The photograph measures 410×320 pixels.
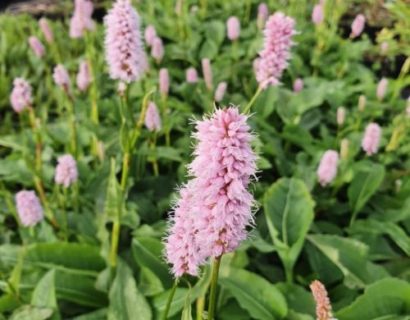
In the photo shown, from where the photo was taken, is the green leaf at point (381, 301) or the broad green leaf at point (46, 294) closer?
the green leaf at point (381, 301)

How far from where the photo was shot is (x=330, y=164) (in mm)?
2799

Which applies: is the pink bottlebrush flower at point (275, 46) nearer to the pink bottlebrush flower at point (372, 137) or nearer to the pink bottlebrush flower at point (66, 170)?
the pink bottlebrush flower at point (372, 137)

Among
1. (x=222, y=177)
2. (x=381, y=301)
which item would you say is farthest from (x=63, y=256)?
(x=222, y=177)

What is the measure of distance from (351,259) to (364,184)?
65 centimetres

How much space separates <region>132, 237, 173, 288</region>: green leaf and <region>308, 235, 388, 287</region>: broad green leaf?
74 cm

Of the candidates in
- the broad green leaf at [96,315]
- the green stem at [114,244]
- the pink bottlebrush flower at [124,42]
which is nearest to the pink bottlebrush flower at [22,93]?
the pink bottlebrush flower at [124,42]

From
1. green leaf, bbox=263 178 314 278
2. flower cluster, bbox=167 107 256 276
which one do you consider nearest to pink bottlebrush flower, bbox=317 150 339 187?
green leaf, bbox=263 178 314 278

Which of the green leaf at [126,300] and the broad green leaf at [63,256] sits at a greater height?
the broad green leaf at [63,256]

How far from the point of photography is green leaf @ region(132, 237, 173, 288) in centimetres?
247

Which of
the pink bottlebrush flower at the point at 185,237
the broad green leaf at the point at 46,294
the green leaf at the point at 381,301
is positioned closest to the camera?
the pink bottlebrush flower at the point at 185,237

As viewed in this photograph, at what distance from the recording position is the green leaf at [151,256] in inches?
97.3

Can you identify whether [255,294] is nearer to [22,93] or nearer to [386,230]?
[386,230]

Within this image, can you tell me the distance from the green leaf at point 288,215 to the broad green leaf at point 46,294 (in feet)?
3.42

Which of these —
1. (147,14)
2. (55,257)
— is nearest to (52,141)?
(55,257)
